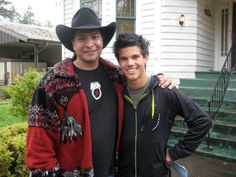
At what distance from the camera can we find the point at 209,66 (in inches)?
404

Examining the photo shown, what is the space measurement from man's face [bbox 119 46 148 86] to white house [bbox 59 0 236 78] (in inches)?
245

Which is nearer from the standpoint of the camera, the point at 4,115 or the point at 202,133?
the point at 202,133

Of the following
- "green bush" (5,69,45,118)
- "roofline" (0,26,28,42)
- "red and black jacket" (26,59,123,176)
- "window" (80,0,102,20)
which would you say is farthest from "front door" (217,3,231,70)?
"roofline" (0,26,28,42)

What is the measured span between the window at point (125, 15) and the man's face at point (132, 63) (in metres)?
7.13

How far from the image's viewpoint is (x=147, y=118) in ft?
8.70

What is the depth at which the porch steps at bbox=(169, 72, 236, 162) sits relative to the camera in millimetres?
6129

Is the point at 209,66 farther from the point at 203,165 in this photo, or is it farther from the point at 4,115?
the point at 4,115

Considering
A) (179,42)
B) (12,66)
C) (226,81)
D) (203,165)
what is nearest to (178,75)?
(179,42)

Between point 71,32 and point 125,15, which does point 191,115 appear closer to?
point 71,32

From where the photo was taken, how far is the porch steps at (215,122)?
6129 mm

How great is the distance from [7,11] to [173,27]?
5299cm

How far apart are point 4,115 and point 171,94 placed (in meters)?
9.06

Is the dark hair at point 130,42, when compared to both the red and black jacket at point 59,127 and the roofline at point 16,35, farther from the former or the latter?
the roofline at point 16,35

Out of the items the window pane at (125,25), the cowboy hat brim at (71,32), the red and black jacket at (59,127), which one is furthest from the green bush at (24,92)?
the red and black jacket at (59,127)
